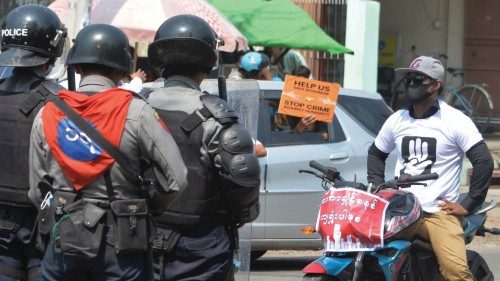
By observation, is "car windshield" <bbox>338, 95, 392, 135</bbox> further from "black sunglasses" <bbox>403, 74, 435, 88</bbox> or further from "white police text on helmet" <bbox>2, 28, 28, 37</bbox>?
"white police text on helmet" <bbox>2, 28, 28, 37</bbox>

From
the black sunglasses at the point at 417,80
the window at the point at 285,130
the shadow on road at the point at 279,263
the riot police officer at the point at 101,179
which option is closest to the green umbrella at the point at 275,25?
the shadow on road at the point at 279,263

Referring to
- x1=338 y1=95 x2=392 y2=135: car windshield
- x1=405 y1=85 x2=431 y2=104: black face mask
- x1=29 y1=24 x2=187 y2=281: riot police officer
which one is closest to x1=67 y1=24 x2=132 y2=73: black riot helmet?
x1=29 y1=24 x2=187 y2=281: riot police officer

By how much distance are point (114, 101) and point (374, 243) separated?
211cm

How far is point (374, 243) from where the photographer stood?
19.6 ft

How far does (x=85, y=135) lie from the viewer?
4.36 meters

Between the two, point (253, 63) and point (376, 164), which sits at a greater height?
point (253, 63)

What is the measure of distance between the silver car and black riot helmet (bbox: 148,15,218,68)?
408 cm

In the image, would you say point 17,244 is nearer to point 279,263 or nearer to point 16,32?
point 16,32

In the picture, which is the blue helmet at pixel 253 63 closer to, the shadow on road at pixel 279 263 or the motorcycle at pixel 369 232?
the shadow on road at pixel 279 263

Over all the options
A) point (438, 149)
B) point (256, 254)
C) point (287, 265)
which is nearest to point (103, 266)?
point (438, 149)

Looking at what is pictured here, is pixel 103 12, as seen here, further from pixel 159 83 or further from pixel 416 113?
pixel 416 113

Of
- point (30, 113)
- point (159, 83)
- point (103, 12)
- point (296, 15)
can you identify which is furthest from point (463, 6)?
point (30, 113)

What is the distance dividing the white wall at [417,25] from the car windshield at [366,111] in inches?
353

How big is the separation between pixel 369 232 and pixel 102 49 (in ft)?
6.72
